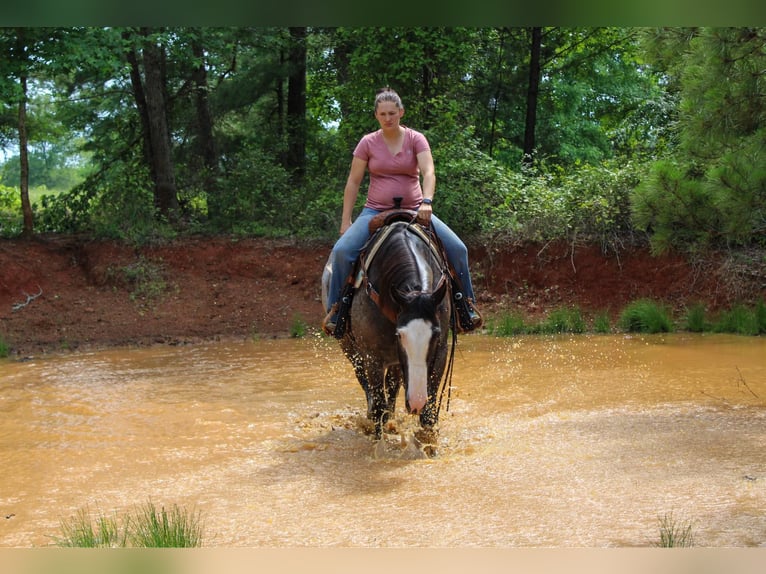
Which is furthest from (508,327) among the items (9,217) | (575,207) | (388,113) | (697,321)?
(9,217)

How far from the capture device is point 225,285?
16828 mm

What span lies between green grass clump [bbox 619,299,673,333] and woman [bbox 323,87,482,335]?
7162 millimetres

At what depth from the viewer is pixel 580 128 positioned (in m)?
24.5

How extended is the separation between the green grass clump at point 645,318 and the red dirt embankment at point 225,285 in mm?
1022

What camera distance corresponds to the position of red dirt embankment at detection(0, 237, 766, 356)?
1485cm

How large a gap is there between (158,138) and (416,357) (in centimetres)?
1414

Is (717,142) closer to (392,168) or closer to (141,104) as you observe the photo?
(392,168)

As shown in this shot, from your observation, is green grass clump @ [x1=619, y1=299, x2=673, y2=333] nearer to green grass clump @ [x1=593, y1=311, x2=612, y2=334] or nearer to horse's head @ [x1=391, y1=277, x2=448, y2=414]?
green grass clump @ [x1=593, y1=311, x2=612, y2=334]

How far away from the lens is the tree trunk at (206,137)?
19422 mm

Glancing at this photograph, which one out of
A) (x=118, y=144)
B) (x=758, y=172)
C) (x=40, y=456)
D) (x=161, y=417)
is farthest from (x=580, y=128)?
(x=40, y=456)

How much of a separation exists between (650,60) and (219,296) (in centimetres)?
966

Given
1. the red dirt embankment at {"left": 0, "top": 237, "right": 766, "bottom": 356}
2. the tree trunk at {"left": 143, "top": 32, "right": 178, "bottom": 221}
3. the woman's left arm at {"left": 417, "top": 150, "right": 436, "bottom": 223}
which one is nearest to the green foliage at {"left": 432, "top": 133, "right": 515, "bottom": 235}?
the red dirt embankment at {"left": 0, "top": 237, "right": 766, "bottom": 356}

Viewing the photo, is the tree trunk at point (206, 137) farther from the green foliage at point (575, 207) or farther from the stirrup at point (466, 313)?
the stirrup at point (466, 313)

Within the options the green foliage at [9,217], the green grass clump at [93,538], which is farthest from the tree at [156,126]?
the green grass clump at [93,538]
